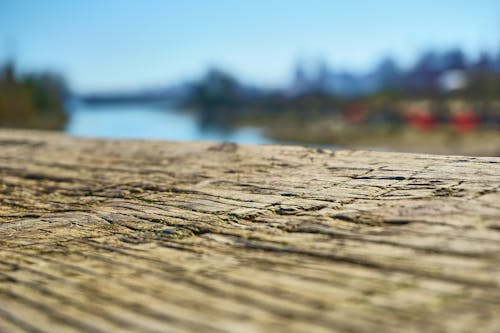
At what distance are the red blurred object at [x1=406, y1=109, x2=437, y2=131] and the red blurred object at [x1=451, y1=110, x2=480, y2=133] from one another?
6.87 feet

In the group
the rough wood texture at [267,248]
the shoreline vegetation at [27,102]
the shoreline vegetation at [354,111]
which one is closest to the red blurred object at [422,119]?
the shoreline vegetation at [354,111]

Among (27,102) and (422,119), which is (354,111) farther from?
(27,102)

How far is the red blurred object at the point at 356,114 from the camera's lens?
217 ft

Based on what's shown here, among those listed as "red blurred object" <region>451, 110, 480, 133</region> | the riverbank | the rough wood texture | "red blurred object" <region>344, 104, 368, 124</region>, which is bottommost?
the rough wood texture

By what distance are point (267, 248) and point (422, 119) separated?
6036 centimetres

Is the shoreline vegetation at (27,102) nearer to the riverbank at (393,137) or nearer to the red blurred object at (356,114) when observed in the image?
the riverbank at (393,137)

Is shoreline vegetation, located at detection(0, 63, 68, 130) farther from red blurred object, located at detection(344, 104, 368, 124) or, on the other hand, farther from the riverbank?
red blurred object, located at detection(344, 104, 368, 124)

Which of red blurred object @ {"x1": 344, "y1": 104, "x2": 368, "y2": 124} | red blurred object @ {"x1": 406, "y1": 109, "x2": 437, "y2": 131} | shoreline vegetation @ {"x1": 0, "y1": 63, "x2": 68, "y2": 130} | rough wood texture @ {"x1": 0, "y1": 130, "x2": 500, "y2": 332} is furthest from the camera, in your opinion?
red blurred object @ {"x1": 344, "y1": 104, "x2": 368, "y2": 124}

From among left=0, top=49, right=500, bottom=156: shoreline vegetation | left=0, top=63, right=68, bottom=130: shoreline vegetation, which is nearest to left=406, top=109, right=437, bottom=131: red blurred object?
left=0, top=49, right=500, bottom=156: shoreline vegetation

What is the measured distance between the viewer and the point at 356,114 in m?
69.6

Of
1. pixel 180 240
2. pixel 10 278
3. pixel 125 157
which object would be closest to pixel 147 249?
pixel 180 240

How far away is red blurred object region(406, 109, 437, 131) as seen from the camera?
57.0 meters

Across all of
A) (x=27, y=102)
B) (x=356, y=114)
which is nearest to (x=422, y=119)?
(x=356, y=114)

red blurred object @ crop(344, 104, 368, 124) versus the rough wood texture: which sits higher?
red blurred object @ crop(344, 104, 368, 124)
